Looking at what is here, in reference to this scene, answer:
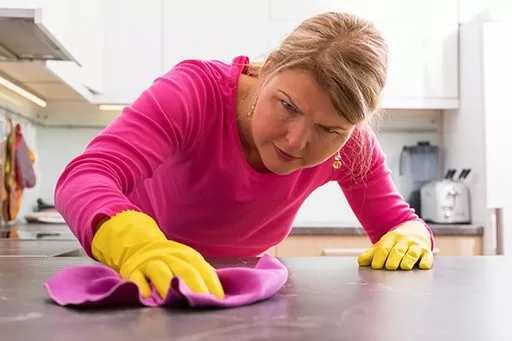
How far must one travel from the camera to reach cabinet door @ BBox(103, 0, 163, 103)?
2713 mm

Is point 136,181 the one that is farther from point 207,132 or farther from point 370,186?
point 370,186

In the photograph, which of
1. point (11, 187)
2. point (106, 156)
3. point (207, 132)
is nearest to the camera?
point (106, 156)

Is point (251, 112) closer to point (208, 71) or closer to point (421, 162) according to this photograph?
point (208, 71)

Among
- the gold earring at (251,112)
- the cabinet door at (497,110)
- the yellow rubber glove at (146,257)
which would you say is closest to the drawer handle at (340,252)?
the cabinet door at (497,110)

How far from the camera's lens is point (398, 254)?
3.27 ft

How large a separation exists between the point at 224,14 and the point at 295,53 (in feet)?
6.16

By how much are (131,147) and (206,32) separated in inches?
75.5

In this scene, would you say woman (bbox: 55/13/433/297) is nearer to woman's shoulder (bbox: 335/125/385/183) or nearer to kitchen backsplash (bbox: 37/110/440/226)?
woman's shoulder (bbox: 335/125/385/183)

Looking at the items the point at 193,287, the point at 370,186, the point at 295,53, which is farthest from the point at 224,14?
the point at 193,287

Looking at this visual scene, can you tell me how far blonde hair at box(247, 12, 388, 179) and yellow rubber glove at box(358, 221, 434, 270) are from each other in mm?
210

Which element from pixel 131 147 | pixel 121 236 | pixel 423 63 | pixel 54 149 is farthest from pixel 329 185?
pixel 121 236

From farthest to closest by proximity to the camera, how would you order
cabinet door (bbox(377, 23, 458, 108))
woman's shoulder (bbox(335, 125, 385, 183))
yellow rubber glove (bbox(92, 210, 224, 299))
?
cabinet door (bbox(377, 23, 458, 108))
woman's shoulder (bbox(335, 125, 385, 183))
yellow rubber glove (bbox(92, 210, 224, 299))

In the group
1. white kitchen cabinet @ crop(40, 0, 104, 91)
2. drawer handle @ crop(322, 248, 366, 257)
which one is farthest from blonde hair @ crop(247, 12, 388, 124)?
drawer handle @ crop(322, 248, 366, 257)

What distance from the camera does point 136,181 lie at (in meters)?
0.92
